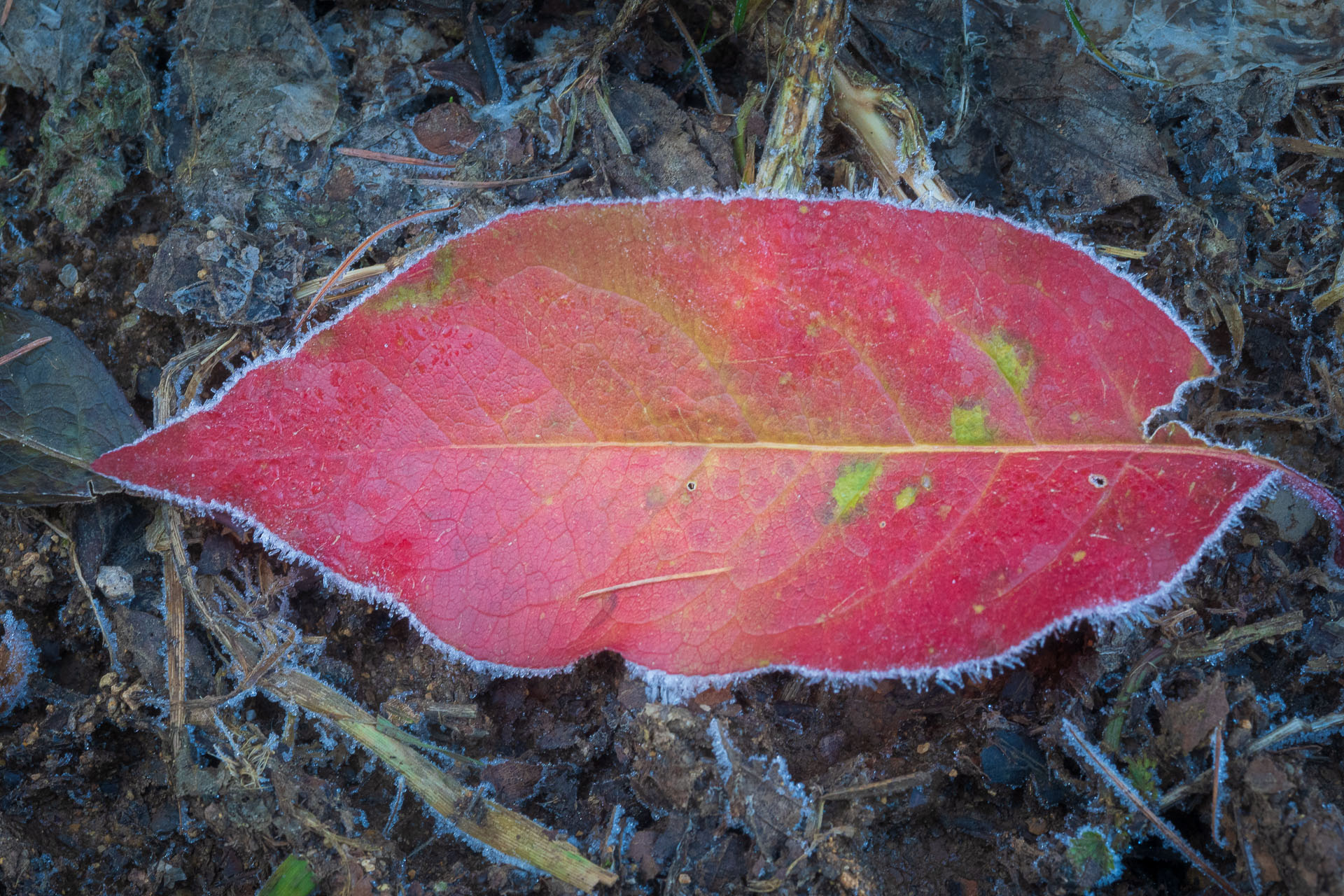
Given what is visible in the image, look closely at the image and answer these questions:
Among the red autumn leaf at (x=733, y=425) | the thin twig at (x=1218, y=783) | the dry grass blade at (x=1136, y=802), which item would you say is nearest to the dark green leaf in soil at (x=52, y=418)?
the red autumn leaf at (x=733, y=425)

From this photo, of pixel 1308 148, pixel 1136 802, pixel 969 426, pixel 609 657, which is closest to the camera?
pixel 969 426

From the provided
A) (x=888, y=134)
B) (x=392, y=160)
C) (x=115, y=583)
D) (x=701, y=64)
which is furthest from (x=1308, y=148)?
(x=115, y=583)

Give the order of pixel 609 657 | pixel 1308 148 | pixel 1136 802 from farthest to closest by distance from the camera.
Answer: pixel 1308 148, pixel 609 657, pixel 1136 802

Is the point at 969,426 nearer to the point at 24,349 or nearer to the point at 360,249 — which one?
the point at 360,249

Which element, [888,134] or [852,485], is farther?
[888,134]

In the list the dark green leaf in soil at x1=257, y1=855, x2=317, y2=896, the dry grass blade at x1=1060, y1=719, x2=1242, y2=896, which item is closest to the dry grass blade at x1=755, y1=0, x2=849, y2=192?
the dry grass blade at x1=1060, y1=719, x2=1242, y2=896

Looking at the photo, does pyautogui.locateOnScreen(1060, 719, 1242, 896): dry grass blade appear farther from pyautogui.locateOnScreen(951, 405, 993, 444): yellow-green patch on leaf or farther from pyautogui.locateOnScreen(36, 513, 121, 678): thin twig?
pyautogui.locateOnScreen(36, 513, 121, 678): thin twig
